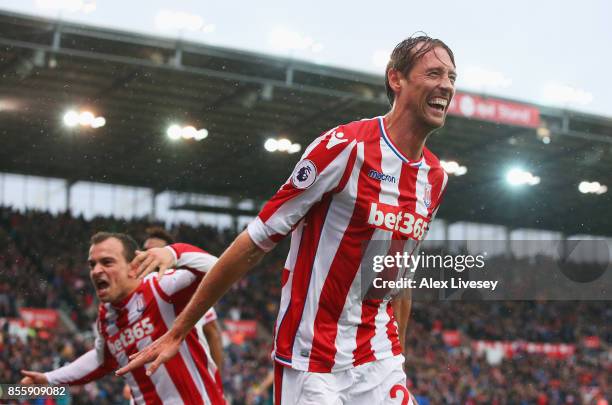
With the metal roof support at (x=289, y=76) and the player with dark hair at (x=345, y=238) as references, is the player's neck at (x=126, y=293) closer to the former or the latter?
the player with dark hair at (x=345, y=238)

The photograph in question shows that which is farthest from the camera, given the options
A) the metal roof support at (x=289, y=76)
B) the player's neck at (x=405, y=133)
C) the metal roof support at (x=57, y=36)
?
the metal roof support at (x=289, y=76)

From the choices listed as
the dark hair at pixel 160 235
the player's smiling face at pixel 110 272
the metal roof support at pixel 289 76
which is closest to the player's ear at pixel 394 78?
the player's smiling face at pixel 110 272

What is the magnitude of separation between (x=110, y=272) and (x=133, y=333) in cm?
38

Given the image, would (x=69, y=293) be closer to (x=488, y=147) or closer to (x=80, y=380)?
(x=488, y=147)

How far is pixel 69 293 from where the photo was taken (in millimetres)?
21344

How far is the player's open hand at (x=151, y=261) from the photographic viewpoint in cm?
322

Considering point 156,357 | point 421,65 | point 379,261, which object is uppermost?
point 421,65

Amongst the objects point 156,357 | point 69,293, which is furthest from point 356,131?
point 69,293

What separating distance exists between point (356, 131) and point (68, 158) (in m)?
24.5

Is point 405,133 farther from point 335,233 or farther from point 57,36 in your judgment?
point 57,36

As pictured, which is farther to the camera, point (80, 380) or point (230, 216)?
point (230, 216)

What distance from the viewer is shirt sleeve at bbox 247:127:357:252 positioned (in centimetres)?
279

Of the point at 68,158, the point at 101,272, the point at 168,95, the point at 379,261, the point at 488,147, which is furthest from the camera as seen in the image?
the point at 68,158

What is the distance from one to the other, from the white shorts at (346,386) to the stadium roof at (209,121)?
15039 mm
